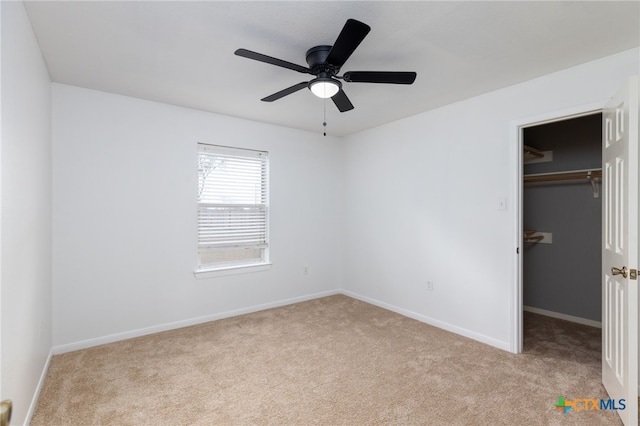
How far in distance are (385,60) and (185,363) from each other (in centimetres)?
298

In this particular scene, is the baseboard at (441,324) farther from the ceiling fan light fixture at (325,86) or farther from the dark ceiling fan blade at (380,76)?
the ceiling fan light fixture at (325,86)

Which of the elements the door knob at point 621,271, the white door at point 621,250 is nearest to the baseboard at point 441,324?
the white door at point 621,250

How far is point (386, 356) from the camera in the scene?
9.48 ft

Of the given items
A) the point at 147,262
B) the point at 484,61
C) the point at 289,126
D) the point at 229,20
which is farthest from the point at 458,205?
the point at 147,262

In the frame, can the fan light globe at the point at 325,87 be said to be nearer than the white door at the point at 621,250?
No

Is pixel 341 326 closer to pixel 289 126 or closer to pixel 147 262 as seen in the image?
pixel 147 262

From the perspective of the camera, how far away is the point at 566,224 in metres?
3.88

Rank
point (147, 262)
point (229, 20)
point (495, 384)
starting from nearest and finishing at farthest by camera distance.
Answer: point (229, 20)
point (495, 384)
point (147, 262)

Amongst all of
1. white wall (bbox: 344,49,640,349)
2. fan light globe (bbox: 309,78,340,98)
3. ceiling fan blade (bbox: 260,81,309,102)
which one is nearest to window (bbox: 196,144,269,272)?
white wall (bbox: 344,49,640,349)

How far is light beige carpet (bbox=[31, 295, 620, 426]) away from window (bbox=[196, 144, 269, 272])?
2.91 feet

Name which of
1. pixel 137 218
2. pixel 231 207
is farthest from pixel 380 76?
→ pixel 137 218

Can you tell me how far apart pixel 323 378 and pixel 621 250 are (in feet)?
7.26

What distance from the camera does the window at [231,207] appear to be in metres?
3.84

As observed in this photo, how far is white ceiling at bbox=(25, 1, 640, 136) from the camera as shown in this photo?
74.3 inches
